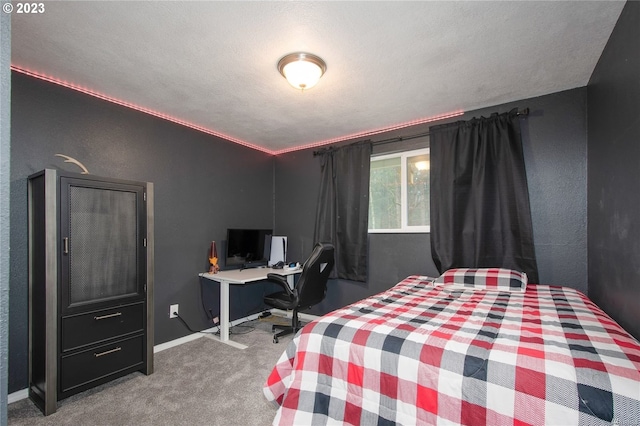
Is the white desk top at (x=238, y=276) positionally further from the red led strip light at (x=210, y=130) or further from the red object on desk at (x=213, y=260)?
the red led strip light at (x=210, y=130)

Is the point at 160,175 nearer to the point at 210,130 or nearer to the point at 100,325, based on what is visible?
the point at 210,130

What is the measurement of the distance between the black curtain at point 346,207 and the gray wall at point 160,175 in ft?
3.27

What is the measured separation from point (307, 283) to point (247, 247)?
44.4 inches

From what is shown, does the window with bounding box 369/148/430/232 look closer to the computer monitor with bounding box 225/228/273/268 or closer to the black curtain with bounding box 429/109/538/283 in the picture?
the black curtain with bounding box 429/109/538/283

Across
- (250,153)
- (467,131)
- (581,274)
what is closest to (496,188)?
(467,131)

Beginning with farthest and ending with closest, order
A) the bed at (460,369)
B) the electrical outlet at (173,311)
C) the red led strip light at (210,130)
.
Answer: the electrical outlet at (173,311) → the red led strip light at (210,130) → the bed at (460,369)

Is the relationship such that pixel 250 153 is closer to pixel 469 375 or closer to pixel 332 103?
pixel 332 103

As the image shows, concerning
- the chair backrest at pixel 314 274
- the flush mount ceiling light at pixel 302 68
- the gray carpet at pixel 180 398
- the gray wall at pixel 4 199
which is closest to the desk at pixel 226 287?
the gray carpet at pixel 180 398

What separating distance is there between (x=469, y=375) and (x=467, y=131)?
8.37 feet

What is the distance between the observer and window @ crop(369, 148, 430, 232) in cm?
341

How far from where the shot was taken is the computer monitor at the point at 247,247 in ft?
12.1

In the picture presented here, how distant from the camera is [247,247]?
3.85 m

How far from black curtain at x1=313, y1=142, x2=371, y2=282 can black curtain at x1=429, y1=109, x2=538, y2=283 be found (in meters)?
0.83

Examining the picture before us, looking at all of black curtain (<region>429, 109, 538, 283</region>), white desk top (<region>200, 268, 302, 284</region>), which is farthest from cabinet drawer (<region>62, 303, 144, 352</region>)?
black curtain (<region>429, 109, 538, 283</region>)
